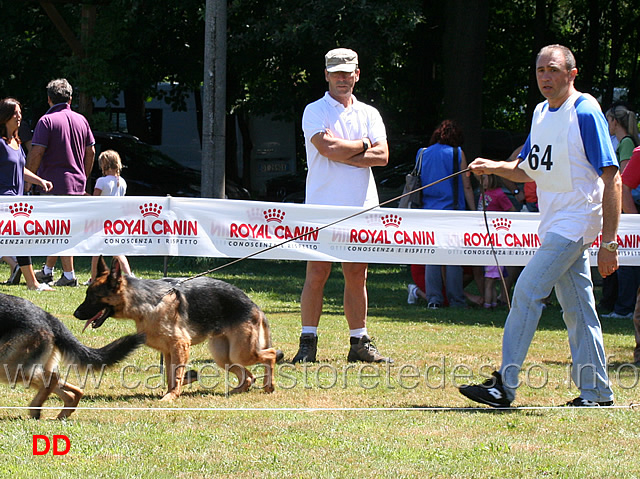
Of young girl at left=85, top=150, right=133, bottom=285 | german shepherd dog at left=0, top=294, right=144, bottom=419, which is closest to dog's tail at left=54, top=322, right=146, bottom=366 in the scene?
german shepherd dog at left=0, top=294, right=144, bottom=419

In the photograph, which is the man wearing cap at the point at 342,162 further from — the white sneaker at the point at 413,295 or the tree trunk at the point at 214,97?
the tree trunk at the point at 214,97

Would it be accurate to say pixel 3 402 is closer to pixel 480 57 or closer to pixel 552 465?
pixel 552 465

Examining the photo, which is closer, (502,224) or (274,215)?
(274,215)

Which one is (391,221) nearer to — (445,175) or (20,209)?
(445,175)

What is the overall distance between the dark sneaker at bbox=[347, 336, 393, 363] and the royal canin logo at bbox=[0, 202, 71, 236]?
321 cm

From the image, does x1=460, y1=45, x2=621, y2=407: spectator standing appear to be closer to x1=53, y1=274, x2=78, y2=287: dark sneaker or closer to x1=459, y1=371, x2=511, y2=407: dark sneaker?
x1=459, y1=371, x2=511, y2=407: dark sneaker

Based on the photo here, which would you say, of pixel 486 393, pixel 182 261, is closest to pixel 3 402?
pixel 486 393

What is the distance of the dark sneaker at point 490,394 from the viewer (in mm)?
5434

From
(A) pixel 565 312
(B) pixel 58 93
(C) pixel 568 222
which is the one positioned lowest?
(A) pixel 565 312

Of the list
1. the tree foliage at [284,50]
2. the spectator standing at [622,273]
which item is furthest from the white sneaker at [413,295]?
the tree foliage at [284,50]

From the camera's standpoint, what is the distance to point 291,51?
18.6m

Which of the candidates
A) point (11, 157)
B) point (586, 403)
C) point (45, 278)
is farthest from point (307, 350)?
point (45, 278)

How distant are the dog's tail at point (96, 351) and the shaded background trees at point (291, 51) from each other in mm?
11213

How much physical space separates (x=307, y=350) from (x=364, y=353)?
1.45ft
